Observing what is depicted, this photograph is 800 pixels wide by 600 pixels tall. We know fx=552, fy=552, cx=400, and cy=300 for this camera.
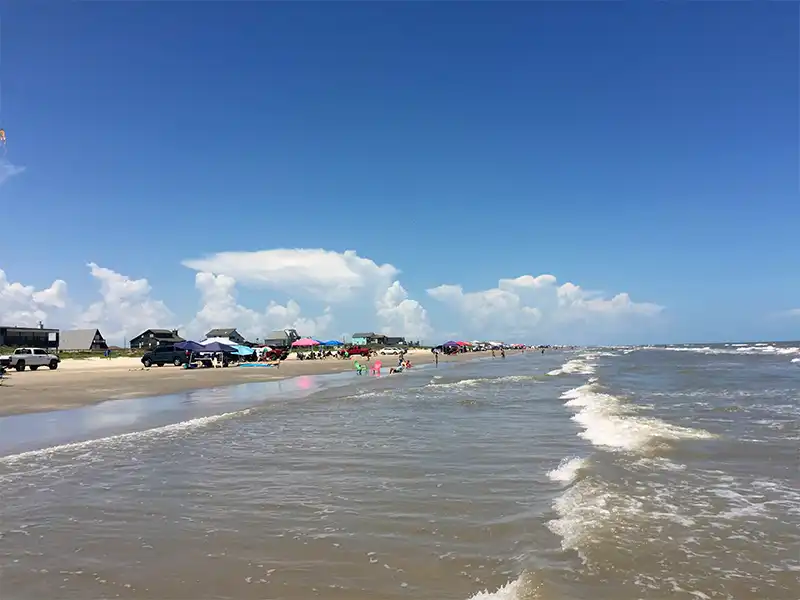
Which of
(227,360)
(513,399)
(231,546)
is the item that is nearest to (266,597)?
(231,546)

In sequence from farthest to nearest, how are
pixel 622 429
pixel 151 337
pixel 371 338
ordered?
pixel 371 338 → pixel 151 337 → pixel 622 429

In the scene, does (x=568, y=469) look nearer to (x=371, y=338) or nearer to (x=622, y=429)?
(x=622, y=429)

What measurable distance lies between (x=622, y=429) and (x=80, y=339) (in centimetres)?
10439

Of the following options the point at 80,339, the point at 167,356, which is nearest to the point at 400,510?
the point at 167,356

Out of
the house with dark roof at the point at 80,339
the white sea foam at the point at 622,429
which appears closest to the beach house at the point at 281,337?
the house with dark roof at the point at 80,339

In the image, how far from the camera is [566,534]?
6.78 m

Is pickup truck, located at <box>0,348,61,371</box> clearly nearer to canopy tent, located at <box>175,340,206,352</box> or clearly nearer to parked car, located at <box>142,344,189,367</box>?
parked car, located at <box>142,344,189,367</box>

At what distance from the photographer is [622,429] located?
1487 centimetres

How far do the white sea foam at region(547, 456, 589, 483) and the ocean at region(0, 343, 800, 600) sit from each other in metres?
0.07

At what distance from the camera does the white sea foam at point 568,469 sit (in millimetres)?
9500

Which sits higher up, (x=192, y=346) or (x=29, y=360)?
(x=192, y=346)

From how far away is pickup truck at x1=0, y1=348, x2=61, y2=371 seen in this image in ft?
140

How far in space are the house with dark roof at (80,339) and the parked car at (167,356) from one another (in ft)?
185

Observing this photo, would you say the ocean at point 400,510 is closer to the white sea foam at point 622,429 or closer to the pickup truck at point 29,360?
the white sea foam at point 622,429
